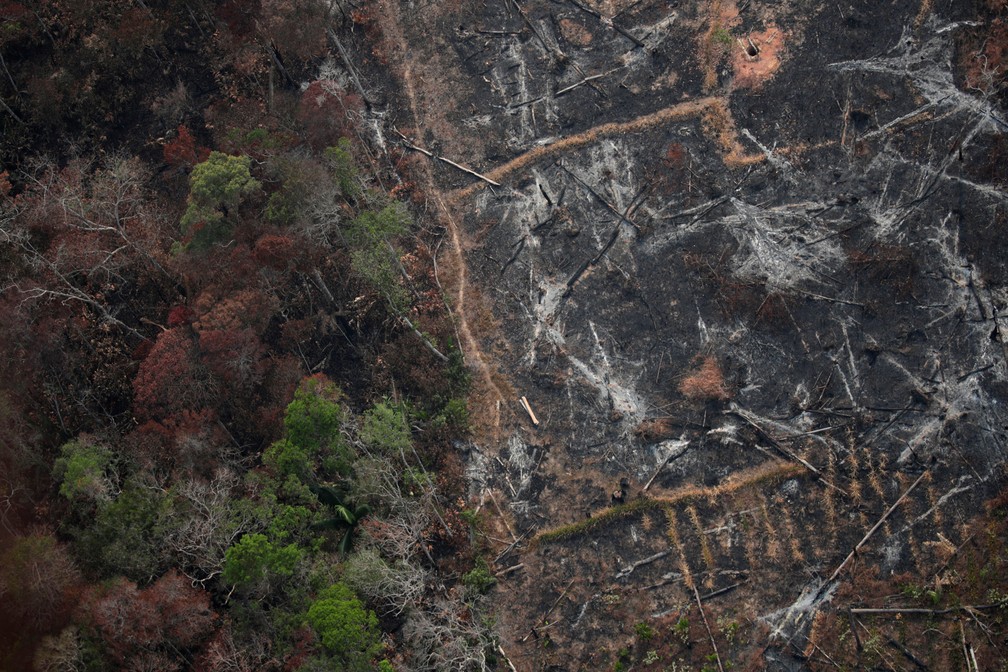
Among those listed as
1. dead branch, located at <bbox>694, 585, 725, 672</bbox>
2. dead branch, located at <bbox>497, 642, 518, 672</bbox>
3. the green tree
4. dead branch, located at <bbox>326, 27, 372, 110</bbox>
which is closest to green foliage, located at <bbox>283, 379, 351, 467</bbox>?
the green tree

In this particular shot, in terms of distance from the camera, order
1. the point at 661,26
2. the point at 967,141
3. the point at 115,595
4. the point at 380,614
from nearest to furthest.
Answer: the point at 115,595
the point at 380,614
the point at 967,141
the point at 661,26

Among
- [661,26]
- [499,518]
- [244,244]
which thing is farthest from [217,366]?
[661,26]

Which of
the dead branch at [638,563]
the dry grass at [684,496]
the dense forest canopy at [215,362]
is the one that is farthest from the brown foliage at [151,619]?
the dead branch at [638,563]

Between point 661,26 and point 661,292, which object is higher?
point 661,26

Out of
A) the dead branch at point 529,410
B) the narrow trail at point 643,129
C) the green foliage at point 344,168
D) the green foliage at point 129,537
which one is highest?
the green foliage at point 344,168

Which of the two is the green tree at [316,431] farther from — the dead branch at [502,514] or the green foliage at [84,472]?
the green foliage at [84,472]

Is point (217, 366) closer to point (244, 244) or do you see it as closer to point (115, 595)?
point (244, 244)

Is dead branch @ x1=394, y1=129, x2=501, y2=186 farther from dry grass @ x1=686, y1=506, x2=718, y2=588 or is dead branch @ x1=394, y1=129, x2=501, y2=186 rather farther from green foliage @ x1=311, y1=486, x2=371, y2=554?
dry grass @ x1=686, y1=506, x2=718, y2=588
